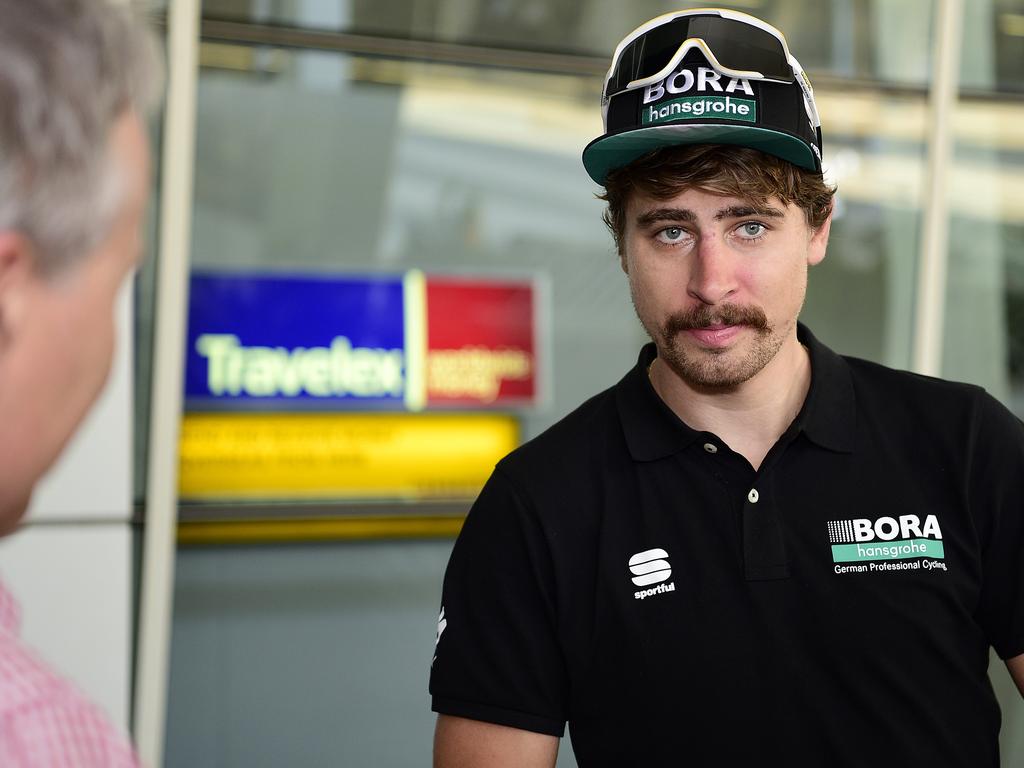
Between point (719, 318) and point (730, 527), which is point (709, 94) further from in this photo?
point (730, 527)

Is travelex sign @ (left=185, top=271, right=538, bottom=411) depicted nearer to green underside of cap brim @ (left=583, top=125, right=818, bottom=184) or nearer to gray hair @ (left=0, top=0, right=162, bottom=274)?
green underside of cap brim @ (left=583, top=125, right=818, bottom=184)

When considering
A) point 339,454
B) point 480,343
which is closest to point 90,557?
point 339,454

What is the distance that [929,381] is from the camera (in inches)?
73.2

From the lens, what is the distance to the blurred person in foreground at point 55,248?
74 centimetres

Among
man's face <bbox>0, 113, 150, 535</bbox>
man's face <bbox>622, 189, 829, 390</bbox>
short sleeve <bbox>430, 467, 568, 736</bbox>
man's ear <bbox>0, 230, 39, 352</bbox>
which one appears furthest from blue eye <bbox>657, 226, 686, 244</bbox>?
man's ear <bbox>0, 230, 39, 352</bbox>

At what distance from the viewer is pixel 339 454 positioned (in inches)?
154

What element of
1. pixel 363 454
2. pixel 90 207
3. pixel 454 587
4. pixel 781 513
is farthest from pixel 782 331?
pixel 363 454

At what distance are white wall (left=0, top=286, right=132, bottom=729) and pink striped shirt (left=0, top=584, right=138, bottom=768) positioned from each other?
9.56 feet

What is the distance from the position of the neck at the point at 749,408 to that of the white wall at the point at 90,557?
2.22 m

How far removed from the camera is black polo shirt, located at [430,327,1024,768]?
1.65m

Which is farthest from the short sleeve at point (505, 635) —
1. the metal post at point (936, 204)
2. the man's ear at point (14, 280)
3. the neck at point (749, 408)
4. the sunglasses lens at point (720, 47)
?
the metal post at point (936, 204)

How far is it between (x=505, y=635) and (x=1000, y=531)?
2.41ft

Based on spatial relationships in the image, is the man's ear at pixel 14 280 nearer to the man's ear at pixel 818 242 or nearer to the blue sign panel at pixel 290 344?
the man's ear at pixel 818 242

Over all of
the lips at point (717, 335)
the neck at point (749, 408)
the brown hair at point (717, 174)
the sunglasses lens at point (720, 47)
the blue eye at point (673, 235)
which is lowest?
the neck at point (749, 408)
